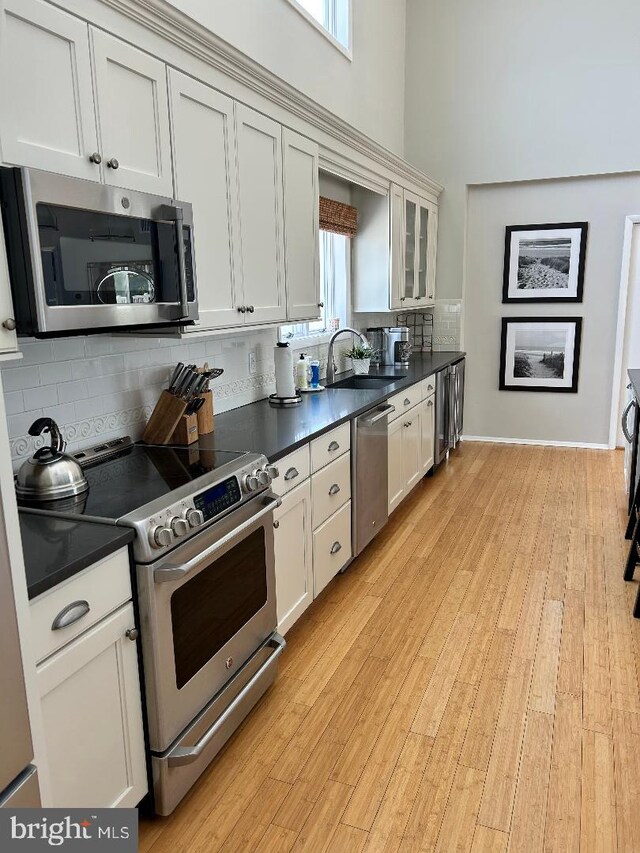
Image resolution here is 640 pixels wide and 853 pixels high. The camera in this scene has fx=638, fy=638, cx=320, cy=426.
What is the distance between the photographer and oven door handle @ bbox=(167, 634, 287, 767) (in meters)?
1.77

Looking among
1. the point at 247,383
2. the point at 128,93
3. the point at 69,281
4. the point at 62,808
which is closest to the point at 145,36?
the point at 128,93

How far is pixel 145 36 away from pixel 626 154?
4.55 meters

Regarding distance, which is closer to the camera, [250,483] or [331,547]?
[250,483]

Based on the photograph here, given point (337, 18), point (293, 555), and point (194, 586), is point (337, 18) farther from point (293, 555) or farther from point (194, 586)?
point (194, 586)

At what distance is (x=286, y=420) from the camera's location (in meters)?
2.95

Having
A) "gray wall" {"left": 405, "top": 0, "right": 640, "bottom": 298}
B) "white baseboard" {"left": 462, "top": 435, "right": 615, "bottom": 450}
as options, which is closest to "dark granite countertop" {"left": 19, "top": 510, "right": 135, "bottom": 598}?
"gray wall" {"left": 405, "top": 0, "right": 640, "bottom": 298}

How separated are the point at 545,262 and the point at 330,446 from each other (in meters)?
3.79

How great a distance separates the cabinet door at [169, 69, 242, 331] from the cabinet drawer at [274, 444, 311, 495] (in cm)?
60

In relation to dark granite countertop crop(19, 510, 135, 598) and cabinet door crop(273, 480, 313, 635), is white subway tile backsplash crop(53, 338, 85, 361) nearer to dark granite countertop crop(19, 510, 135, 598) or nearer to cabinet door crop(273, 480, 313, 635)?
dark granite countertop crop(19, 510, 135, 598)

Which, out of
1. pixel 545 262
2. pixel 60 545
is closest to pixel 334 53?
pixel 545 262

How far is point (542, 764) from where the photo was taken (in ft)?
6.64

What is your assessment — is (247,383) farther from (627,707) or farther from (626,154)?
(626,154)

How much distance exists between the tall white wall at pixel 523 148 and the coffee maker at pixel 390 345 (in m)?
1.24

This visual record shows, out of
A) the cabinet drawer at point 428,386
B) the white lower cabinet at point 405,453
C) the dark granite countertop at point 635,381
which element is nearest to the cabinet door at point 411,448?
the white lower cabinet at point 405,453
